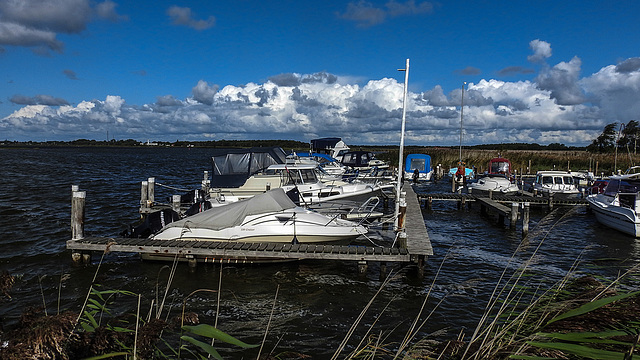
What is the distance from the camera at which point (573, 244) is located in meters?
15.5

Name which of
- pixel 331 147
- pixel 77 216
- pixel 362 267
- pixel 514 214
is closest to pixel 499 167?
pixel 514 214

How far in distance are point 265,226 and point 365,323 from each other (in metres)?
4.07

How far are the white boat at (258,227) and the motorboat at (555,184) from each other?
17.6 meters

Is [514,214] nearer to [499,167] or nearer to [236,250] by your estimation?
[236,250]

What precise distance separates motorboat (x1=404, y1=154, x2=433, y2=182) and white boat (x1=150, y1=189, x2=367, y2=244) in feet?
91.0

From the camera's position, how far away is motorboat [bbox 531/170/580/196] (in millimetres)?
24359

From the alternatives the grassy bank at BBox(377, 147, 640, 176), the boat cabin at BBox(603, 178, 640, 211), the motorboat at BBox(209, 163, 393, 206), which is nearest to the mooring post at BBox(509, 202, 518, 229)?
the boat cabin at BBox(603, 178, 640, 211)

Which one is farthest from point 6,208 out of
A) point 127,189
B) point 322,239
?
point 322,239

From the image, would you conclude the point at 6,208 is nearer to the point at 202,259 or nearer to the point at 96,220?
the point at 96,220

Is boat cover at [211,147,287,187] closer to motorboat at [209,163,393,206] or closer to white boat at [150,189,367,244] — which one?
motorboat at [209,163,393,206]

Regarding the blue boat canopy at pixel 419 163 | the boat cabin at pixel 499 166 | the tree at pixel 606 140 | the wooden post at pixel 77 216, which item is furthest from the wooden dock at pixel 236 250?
the tree at pixel 606 140

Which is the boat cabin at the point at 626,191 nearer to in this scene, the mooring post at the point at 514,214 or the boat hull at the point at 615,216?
the boat hull at the point at 615,216

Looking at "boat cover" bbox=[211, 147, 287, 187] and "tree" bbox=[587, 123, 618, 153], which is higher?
"tree" bbox=[587, 123, 618, 153]

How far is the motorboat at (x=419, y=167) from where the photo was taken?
127ft
